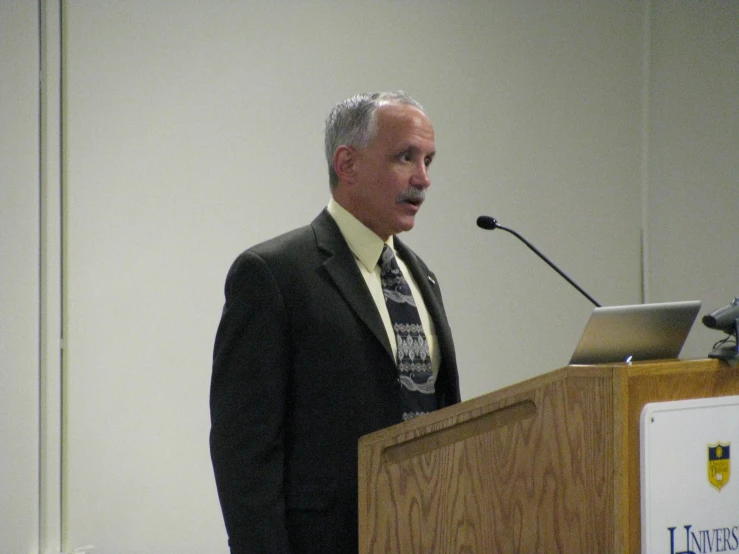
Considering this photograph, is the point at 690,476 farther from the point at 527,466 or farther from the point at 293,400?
the point at 293,400

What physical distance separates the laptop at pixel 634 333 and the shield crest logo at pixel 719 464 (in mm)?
162

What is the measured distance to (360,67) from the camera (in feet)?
11.3

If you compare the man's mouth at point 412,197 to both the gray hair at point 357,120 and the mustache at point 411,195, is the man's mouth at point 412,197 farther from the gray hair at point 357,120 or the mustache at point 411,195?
the gray hair at point 357,120

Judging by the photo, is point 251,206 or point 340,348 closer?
point 340,348

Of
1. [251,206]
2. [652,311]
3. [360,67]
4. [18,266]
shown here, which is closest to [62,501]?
[18,266]

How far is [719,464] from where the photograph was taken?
A: 1.38 m

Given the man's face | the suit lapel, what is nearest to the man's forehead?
the man's face

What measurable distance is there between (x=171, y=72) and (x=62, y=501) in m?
1.39

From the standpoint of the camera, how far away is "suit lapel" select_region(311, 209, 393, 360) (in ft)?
5.79

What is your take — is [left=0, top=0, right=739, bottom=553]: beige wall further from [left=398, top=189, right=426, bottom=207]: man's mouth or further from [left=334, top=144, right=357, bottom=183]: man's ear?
[left=398, top=189, right=426, bottom=207]: man's mouth

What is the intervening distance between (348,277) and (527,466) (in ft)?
1.92

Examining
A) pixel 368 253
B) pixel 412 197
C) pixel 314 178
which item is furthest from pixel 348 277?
pixel 314 178

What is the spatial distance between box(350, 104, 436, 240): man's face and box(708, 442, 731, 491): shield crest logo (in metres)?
0.76

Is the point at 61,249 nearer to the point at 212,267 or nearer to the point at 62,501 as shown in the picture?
the point at 212,267
